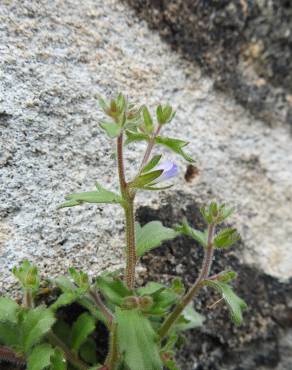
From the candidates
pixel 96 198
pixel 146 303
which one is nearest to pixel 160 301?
pixel 146 303

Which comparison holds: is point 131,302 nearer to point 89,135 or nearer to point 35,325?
point 35,325

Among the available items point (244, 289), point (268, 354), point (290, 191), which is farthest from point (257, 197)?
point (268, 354)

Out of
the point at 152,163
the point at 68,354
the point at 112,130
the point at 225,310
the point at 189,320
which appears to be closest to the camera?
the point at 112,130

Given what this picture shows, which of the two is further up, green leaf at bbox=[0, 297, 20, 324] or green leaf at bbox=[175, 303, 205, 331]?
green leaf at bbox=[0, 297, 20, 324]

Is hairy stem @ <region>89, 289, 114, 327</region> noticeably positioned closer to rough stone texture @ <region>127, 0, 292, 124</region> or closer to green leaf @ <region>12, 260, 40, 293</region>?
green leaf @ <region>12, 260, 40, 293</region>

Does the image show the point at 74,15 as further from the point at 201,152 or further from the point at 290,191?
the point at 290,191

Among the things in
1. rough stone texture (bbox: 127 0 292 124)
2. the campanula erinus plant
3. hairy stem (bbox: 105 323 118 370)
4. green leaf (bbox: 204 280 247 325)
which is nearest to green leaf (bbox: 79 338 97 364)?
the campanula erinus plant
